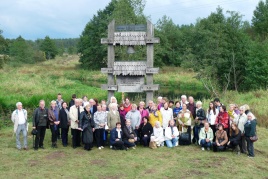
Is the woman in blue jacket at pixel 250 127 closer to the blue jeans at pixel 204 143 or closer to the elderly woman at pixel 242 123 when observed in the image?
the elderly woman at pixel 242 123

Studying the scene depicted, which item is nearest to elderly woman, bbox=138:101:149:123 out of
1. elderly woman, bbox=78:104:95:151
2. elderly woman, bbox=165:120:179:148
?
elderly woman, bbox=165:120:179:148

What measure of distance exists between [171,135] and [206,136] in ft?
3.91

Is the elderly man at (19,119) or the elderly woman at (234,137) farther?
the elderly man at (19,119)

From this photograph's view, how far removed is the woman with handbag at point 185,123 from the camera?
11301 mm

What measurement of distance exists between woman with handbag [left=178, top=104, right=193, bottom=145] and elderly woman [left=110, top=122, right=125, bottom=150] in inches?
84.9

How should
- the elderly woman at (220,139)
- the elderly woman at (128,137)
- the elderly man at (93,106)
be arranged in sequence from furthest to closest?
the elderly man at (93,106) < the elderly woman at (128,137) < the elderly woman at (220,139)

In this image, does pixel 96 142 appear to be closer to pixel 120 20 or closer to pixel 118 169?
pixel 118 169

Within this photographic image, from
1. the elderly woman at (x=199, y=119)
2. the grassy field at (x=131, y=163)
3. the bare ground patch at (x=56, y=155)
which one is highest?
the elderly woman at (x=199, y=119)

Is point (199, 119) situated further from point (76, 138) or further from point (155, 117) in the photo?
point (76, 138)

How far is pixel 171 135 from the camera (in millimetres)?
11273

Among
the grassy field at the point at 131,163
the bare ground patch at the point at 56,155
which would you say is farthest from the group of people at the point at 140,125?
the bare ground patch at the point at 56,155

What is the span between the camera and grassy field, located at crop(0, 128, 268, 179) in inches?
334

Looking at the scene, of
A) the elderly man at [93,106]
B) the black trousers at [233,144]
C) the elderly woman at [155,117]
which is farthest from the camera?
the elderly man at [93,106]

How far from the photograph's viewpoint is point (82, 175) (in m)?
8.32
